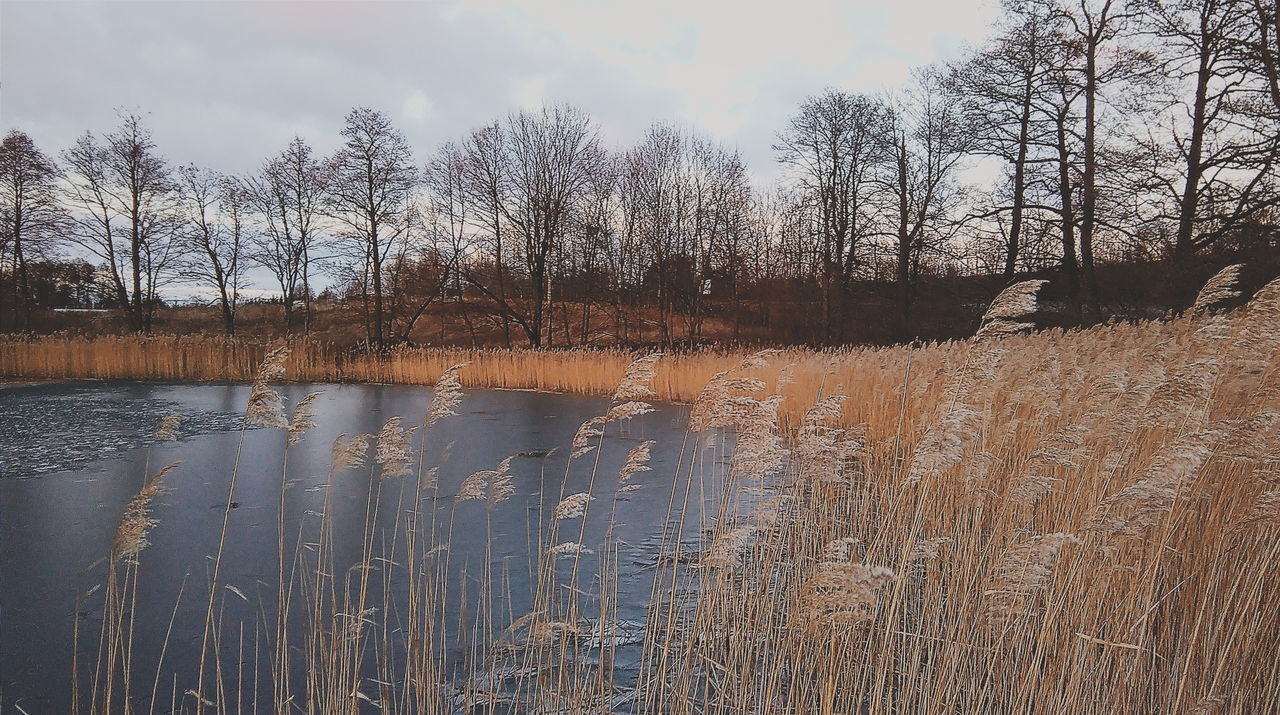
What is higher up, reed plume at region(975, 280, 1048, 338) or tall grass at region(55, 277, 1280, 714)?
reed plume at region(975, 280, 1048, 338)

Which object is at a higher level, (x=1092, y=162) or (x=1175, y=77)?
(x=1175, y=77)

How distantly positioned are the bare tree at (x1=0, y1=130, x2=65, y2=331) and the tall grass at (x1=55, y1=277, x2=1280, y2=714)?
21.7 meters

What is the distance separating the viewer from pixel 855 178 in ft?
64.0

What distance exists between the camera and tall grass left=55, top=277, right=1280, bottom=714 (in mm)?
2006

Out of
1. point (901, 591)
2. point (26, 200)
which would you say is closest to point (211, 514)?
point (901, 591)

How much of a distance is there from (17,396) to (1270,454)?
13.7m

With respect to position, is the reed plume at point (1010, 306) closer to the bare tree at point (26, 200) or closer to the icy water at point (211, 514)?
the icy water at point (211, 514)

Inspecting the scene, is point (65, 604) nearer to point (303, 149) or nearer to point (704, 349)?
point (704, 349)

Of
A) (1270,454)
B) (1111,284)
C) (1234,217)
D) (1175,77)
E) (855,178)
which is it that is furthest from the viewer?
(855,178)

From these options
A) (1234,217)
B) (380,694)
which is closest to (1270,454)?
(380,694)

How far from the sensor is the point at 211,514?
175 inches

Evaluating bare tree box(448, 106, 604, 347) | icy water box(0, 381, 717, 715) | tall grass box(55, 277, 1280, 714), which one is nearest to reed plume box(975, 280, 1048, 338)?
tall grass box(55, 277, 1280, 714)

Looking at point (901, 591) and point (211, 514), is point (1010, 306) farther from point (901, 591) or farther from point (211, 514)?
point (211, 514)

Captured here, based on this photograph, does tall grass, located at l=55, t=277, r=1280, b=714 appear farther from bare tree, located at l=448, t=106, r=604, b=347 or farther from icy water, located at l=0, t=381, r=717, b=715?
bare tree, located at l=448, t=106, r=604, b=347
